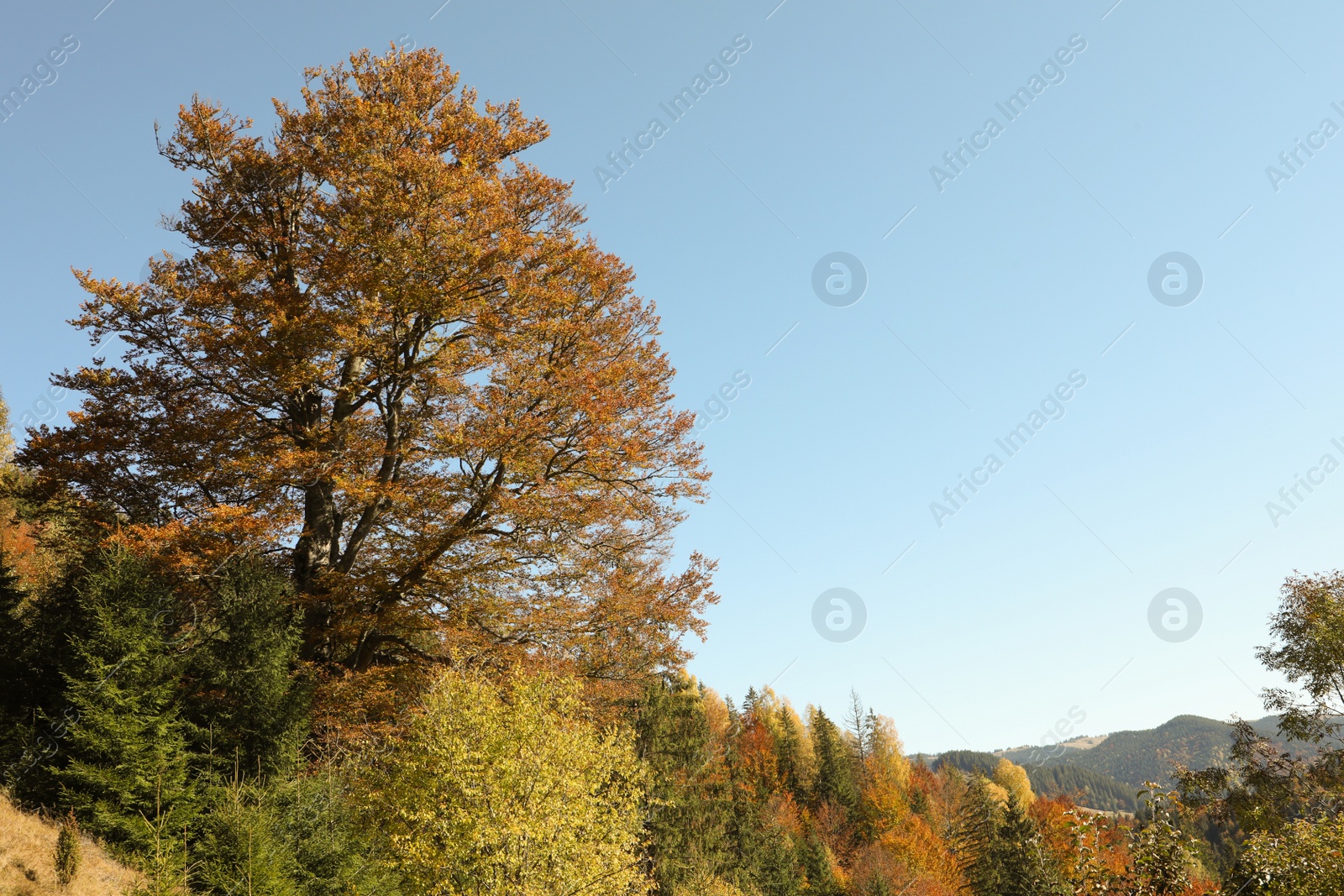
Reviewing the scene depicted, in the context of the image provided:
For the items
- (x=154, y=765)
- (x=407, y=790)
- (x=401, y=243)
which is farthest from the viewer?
(x=401, y=243)

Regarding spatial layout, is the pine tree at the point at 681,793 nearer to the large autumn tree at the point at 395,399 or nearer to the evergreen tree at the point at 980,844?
the large autumn tree at the point at 395,399

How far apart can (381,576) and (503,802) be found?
585 centimetres

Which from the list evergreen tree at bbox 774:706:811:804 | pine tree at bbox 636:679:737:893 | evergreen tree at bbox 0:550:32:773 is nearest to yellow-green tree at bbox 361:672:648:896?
evergreen tree at bbox 0:550:32:773

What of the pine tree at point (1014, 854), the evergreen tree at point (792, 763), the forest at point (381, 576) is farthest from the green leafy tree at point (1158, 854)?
the evergreen tree at point (792, 763)

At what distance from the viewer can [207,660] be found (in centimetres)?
1291

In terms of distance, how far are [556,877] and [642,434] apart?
29.9ft

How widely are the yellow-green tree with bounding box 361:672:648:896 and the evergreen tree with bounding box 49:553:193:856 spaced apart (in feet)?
10.9

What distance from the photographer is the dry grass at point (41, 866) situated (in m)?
8.79

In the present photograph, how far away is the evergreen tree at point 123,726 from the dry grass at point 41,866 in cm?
41

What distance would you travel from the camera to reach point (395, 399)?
16.4 metres

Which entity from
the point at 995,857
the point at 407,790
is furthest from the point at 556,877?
the point at 995,857

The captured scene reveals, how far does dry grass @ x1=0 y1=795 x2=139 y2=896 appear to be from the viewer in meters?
8.79

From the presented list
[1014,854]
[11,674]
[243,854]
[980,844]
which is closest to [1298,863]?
[243,854]

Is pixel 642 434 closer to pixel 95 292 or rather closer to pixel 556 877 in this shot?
pixel 556 877
